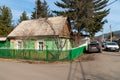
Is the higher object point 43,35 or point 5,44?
point 43,35

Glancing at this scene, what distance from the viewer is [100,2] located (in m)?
56.5

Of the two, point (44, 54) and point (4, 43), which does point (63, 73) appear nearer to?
point (44, 54)

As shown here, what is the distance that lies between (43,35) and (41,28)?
2344 mm

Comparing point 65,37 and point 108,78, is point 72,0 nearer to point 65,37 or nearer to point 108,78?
point 65,37

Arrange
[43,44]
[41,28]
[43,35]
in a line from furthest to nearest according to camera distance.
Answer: [41,28]
[43,44]
[43,35]

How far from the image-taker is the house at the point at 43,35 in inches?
1276

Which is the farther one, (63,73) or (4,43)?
(4,43)

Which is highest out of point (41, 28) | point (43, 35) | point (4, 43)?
point (41, 28)

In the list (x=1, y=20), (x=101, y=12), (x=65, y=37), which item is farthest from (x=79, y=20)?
(x=1, y=20)

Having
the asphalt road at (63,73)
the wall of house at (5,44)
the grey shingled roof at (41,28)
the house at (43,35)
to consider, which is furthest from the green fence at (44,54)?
the wall of house at (5,44)

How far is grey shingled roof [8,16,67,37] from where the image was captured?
109 feet

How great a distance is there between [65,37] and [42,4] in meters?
42.5

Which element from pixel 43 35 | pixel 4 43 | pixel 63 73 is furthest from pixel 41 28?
pixel 63 73

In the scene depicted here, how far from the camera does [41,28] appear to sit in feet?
115
